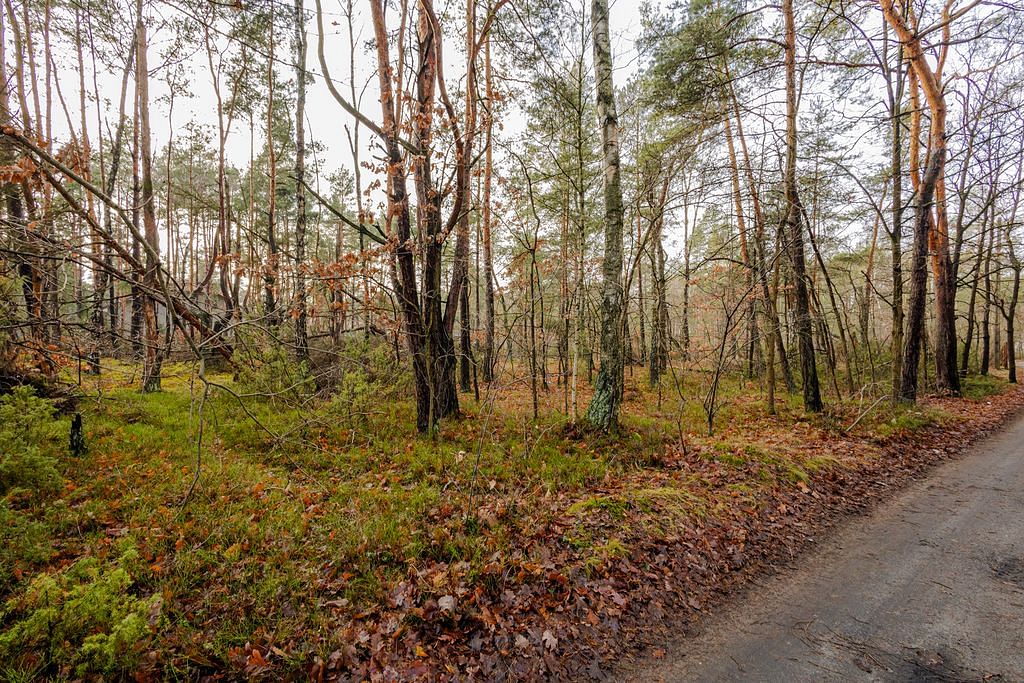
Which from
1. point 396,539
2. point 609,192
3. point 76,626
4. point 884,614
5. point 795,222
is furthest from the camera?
point 795,222

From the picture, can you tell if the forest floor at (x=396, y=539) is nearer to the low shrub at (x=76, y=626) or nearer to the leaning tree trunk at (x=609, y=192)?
the low shrub at (x=76, y=626)

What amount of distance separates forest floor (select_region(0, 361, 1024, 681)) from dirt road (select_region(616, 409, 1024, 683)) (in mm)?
268

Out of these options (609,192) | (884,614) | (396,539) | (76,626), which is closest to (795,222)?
(609,192)

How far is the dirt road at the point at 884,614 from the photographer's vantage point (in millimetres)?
2590

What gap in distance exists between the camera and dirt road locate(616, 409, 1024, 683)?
259 centimetres

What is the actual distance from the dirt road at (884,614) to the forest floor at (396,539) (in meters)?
0.27

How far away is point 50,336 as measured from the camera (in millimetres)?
4742

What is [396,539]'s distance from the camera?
368cm

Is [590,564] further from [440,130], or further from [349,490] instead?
[440,130]

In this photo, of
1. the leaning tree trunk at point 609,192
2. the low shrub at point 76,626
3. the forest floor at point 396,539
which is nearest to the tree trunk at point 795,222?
the forest floor at point 396,539

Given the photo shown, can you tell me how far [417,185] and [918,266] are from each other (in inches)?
436

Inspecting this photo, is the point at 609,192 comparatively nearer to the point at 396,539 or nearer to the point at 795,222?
the point at 795,222

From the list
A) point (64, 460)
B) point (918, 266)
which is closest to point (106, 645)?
point (64, 460)

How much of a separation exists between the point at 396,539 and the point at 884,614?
398 cm
